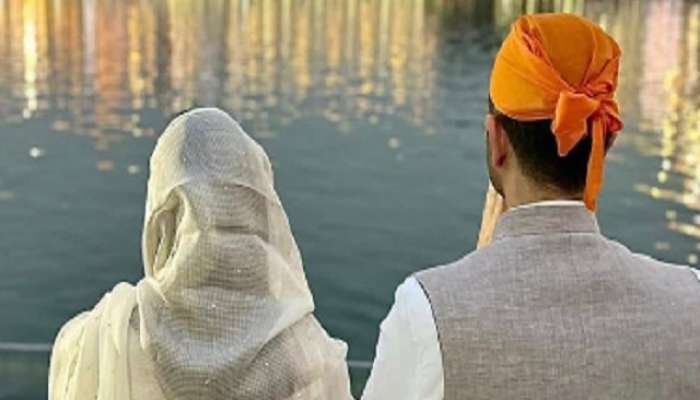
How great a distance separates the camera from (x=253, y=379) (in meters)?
1.70

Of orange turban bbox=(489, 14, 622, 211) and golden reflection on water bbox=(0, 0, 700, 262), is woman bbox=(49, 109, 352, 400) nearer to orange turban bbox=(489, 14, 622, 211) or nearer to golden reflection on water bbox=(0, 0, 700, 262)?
orange turban bbox=(489, 14, 622, 211)

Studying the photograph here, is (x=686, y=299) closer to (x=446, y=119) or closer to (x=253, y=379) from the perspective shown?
(x=253, y=379)

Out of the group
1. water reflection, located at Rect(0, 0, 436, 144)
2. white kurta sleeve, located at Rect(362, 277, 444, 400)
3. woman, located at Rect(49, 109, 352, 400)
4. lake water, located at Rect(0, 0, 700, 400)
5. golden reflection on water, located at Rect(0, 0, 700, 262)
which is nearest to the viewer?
white kurta sleeve, located at Rect(362, 277, 444, 400)

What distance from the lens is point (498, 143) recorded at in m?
1.18

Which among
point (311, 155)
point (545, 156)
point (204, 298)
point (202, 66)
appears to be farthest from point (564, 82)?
point (202, 66)

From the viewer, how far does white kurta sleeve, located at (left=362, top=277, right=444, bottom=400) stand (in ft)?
3.67

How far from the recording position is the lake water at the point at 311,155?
6.96m

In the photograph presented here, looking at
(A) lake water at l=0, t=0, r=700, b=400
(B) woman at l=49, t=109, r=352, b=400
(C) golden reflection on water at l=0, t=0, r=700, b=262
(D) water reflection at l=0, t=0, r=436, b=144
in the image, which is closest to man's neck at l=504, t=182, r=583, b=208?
(B) woman at l=49, t=109, r=352, b=400

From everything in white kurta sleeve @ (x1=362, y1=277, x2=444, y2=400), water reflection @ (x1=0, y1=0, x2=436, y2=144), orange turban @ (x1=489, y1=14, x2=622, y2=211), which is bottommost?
water reflection @ (x1=0, y1=0, x2=436, y2=144)

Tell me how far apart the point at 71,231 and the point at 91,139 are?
2.63 metres

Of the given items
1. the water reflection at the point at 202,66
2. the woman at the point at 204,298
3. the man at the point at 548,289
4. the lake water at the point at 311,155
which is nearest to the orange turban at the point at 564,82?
the man at the point at 548,289

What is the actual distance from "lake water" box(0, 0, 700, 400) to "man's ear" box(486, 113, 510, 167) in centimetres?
268

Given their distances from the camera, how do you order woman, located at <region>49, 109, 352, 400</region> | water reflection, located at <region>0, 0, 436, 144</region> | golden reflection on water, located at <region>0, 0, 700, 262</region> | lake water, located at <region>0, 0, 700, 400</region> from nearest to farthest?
woman, located at <region>49, 109, 352, 400</region>
lake water, located at <region>0, 0, 700, 400</region>
golden reflection on water, located at <region>0, 0, 700, 262</region>
water reflection, located at <region>0, 0, 436, 144</region>

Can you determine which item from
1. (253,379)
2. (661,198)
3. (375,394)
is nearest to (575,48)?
(375,394)
